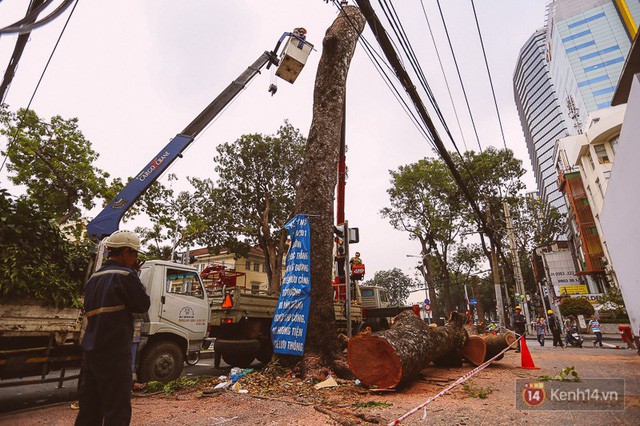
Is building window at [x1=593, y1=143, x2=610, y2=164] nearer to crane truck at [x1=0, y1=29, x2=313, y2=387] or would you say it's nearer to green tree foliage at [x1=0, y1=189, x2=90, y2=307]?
crane truck at [x1=0, y1=29, x2=313, y2=387]

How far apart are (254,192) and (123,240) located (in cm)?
2102

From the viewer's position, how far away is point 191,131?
8.06 m

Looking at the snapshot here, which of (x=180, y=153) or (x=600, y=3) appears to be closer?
(x=180, y=153)

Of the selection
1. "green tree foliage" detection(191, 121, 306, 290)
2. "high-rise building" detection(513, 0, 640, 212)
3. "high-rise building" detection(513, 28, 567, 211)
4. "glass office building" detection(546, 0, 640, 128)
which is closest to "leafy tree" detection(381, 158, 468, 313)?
"green tree foliage" detection(191, 121, 306, 290)

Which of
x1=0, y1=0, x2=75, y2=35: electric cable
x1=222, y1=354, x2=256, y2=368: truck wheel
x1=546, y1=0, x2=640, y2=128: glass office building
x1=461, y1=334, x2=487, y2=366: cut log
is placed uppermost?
x1=546, y1=0, x2=640, y2=128: glass office building

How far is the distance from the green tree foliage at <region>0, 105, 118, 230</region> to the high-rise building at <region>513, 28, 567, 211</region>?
359ft

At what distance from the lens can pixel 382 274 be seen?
85.1m

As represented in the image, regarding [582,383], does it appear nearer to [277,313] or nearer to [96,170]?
[277,313]

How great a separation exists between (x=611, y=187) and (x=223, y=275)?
952cm

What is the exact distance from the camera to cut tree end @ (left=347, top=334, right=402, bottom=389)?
4.71 metres

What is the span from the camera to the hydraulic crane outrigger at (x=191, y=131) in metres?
6.25

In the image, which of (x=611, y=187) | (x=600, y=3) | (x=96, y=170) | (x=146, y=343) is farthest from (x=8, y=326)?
(x=600, y=3)

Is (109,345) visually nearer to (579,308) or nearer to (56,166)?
(56,166)

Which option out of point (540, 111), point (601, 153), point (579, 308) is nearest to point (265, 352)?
point (579, 308)
